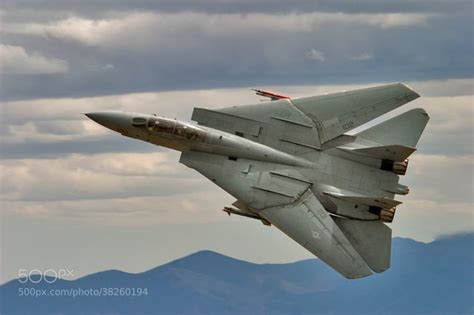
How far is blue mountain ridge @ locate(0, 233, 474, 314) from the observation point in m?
81.4

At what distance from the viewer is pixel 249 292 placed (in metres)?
91.2

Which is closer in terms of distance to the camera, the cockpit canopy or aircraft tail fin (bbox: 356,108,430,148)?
the cockpit canopy

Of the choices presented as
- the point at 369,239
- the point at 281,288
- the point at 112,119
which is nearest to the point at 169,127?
the point at 112,119

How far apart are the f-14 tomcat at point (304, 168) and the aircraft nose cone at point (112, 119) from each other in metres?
0.04

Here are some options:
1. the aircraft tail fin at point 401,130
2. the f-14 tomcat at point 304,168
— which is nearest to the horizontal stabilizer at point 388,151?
the f-14 tomcat at point 304,168

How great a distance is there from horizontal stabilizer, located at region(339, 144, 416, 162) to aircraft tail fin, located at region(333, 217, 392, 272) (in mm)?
2566

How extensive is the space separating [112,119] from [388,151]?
34.0ft

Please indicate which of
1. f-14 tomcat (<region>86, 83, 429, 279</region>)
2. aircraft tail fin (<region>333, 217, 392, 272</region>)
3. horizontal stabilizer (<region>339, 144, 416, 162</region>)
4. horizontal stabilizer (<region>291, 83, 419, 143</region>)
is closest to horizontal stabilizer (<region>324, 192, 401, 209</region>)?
f-14 tomcat (<region>86, 83, 429, 279</region>)

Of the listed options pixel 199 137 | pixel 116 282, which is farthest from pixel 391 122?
pixel 116 282

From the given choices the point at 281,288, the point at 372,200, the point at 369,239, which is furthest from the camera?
the point at 281,288

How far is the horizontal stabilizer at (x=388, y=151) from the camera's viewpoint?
4731cm

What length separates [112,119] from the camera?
46.8 meters

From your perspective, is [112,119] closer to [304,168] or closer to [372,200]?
[304,168]

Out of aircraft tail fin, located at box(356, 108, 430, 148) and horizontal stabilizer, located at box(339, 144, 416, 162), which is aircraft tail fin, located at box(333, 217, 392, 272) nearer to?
horizontal stabilizer, located at box(339, 144, 416, 162)
